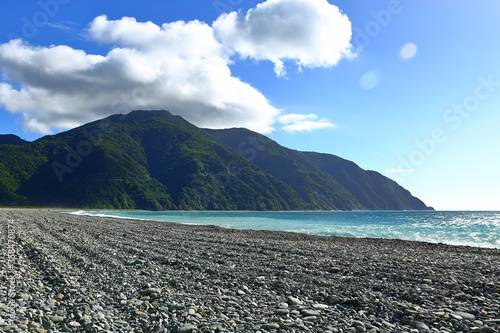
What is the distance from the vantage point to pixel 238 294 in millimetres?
10867

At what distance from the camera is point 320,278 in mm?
13320

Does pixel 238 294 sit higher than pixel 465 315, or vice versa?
pixel 465 315

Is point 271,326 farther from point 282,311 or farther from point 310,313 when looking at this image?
point 310,313

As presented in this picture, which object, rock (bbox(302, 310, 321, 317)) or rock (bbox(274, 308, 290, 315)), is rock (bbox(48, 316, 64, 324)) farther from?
rock (bbox(302, 310, 321, 317))

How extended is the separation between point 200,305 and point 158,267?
241 inches

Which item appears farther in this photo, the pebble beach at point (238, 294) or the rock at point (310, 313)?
the rock at point (310, 313)

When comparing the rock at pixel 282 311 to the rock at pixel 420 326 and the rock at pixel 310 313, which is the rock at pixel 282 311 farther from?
the rock at pixel 420 326

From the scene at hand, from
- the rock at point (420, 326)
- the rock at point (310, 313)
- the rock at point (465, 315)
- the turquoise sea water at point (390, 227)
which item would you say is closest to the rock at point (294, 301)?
the rock at point (310, 313)

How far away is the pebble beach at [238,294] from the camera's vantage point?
26.1ft

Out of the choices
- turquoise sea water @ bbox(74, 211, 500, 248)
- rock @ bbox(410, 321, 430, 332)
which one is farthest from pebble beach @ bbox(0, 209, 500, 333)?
turquoise sea water @ bbox(74, 211, 500, 248)

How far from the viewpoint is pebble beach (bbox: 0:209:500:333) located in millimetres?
7949

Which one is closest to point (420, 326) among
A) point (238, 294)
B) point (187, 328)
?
point (238, 294)

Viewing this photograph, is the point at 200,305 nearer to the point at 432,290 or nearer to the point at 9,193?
the point at 432,290

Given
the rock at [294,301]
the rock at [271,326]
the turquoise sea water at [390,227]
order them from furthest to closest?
the turquoise sea water at [390,227]
the rock at [294,301]
the rock at [271,326]
